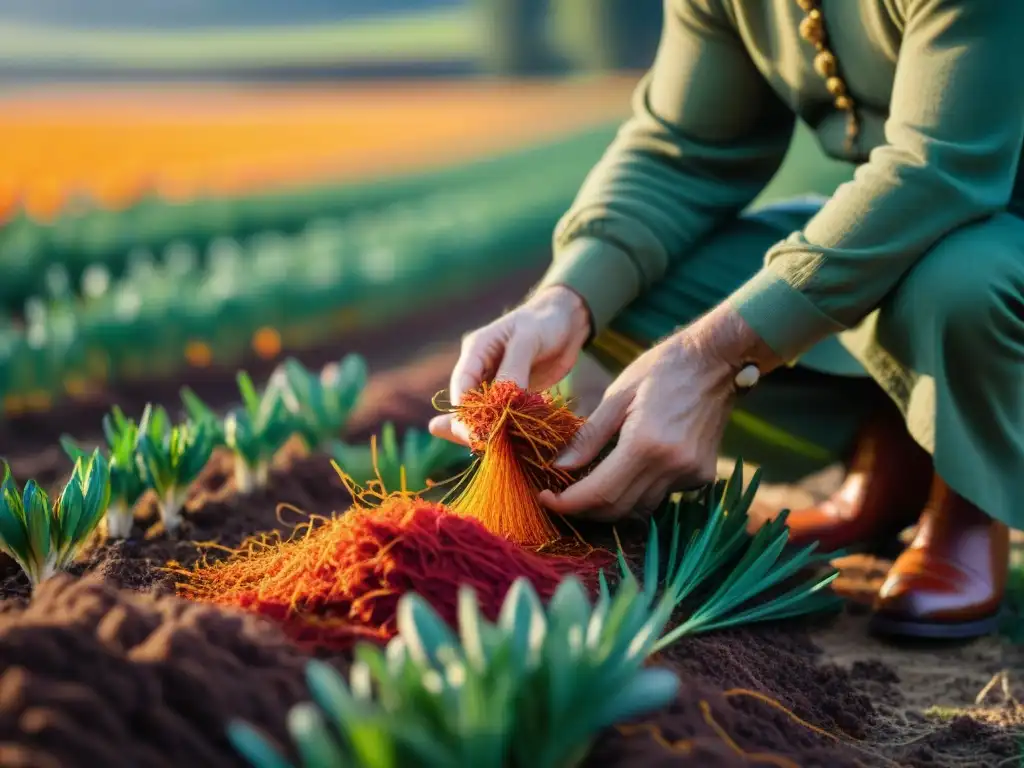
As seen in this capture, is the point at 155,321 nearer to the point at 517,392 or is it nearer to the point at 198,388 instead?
the point at 198,388

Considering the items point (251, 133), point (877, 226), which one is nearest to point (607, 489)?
point (877, 226)

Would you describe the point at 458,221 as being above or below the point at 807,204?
below

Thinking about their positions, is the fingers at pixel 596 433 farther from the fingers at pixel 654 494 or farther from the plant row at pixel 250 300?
the plant row at pixel 250 300

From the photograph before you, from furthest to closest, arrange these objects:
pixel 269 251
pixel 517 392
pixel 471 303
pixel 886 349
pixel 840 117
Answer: pixel 471 303
pixel 269 251
pixel 840 117
pixel 886 349
pixel 517 392

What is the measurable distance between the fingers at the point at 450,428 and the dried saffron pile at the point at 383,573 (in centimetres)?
34

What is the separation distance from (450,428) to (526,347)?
21 cm

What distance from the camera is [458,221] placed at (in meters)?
6.86

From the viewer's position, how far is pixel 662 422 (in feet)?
6.35

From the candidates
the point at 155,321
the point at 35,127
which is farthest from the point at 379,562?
the point at 35,127

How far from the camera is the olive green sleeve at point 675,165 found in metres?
2.40

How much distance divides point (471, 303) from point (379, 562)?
505cm

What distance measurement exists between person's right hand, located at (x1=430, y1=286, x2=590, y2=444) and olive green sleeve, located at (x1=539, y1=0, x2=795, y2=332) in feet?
0.16

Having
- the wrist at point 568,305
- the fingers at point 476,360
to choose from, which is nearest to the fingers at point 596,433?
the fingers at point 476,360

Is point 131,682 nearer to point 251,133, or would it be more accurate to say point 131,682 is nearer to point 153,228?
point 153,228
